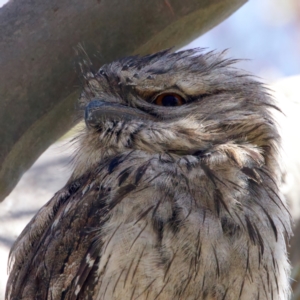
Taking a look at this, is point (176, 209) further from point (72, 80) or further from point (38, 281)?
point (72, 80)

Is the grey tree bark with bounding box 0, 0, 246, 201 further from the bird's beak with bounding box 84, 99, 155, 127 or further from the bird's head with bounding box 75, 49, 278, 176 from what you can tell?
the bird's beak with bounding box 84, 99, 155, 127

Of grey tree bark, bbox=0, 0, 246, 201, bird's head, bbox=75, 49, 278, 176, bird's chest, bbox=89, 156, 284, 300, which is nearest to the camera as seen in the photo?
bird's chest, bbox=89, 156, 284, 300

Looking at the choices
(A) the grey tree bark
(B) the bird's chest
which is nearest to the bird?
(B) the bird's chest

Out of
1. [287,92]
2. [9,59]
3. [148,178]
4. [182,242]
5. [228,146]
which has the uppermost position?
[287,92]

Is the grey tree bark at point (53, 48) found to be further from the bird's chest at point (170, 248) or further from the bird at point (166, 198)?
the bird's chest at point (170, 248)

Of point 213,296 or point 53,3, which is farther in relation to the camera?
point 53,3

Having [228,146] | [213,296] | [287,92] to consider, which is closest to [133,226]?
[213,296]
